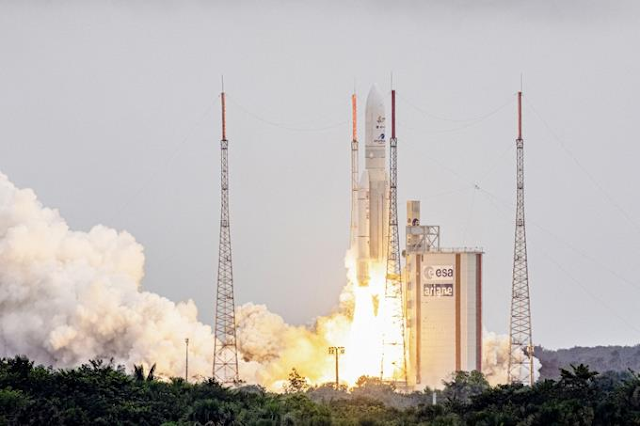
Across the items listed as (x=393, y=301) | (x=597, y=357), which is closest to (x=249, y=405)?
(x=393, y=301)

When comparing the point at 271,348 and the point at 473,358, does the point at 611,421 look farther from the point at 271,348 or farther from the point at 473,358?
the point at 271,348

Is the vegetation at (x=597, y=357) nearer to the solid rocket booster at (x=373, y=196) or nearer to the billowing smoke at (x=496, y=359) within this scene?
the billowing smoke at (x=496, y=359)

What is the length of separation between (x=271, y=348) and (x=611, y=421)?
62868 millimetres

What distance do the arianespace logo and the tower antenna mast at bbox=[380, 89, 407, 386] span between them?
186cm

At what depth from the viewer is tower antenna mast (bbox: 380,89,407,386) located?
107m

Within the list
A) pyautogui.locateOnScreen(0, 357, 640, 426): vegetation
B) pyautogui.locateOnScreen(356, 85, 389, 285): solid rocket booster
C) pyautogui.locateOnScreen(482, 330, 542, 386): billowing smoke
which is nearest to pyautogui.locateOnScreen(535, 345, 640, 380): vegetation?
pyautogui.locateOnScreen(482, 330, 542, 386): billowing smoke

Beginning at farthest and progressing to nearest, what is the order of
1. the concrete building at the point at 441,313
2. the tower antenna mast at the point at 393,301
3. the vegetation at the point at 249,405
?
the concrete building at the point at 441,313, the tower antenna mast at the point at 393,301, the vegetation at the point at 249,405

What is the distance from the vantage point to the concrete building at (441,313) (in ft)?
370

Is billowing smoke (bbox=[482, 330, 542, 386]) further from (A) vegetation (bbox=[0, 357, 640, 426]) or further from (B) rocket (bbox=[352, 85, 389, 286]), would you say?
(A) vegetation (bbox=[0, 357, 640, 426])

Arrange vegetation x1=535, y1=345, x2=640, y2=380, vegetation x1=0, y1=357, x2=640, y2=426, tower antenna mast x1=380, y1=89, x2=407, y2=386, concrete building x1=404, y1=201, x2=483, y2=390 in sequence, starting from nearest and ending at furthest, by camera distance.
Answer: vegetation x1=0, y1=357, x2=640, y2=426
tower antenna mast x1=380, y1=89, x2=407, y2=386
concrete building x1=404, y1=201, x2=483, y2=390
vegetation x1=535, y1=345, x2=640, y2=380

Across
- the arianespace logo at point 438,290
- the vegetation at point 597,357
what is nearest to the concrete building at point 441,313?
the arianespace logo at point 438,290

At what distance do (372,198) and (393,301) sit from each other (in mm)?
6543

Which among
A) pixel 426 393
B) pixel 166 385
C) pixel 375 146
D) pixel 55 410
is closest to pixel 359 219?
pixel 375 146

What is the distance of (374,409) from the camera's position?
7738 centimetres
